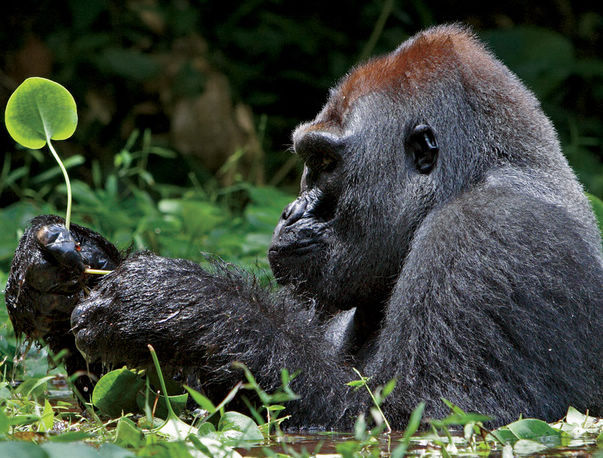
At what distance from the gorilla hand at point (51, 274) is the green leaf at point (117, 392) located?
12.3 inches

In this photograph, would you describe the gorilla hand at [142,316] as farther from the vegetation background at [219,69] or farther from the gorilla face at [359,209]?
the vegetation background at [219,69]

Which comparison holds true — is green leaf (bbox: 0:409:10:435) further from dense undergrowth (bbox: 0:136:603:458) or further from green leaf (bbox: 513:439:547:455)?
green leaf (bbox: 513:439:547:455)

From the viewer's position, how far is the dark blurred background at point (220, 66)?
8055mm

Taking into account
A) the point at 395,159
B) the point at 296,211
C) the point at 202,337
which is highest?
the point at 395,159

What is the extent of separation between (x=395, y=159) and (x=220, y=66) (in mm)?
5899

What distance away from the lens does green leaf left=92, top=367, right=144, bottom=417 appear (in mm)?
2576

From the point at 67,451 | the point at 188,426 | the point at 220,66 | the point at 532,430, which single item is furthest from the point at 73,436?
the point at 220,66

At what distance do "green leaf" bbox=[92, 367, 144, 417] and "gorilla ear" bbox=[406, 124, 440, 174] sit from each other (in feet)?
3.95

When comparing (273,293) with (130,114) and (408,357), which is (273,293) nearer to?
(408,357)

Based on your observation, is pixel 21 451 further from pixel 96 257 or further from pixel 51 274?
pixel 96 257

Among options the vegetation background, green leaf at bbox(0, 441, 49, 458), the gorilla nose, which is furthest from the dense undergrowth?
the vegetation background

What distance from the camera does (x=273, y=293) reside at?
9.52ft

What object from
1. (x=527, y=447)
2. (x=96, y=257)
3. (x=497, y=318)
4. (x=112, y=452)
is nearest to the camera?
(x=112, y=452)

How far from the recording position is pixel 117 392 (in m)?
2.62
